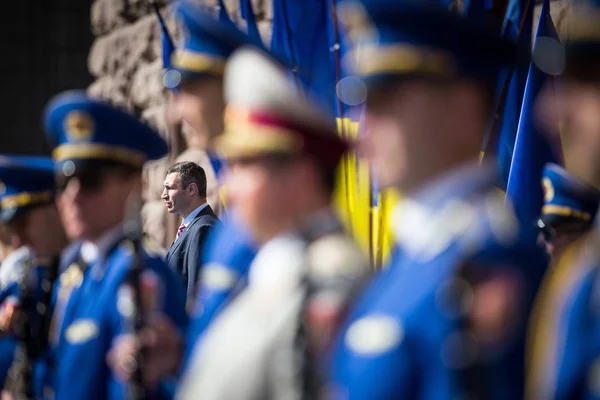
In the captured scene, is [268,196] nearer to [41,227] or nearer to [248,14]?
[41,227]

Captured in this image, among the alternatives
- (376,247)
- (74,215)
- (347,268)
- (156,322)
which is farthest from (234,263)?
(376,247)

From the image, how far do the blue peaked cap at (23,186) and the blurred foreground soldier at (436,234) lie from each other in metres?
1.36

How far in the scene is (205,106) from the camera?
215 centimetres

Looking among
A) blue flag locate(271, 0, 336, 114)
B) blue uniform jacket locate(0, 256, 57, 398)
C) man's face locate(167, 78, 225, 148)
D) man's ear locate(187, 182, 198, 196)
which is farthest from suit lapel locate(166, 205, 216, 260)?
man's face locate(167, 78, 225, 148)

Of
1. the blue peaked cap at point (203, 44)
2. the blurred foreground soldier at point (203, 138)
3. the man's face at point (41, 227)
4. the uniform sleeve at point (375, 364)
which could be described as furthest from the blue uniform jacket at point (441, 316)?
the man's face at point (41, 227)

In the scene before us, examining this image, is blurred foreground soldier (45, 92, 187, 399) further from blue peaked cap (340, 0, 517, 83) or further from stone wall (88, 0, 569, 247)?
stone wall (88, 0, 569, 247)

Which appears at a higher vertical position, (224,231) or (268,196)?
(268,196)

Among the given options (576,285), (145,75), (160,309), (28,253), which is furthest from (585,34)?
(145,75)

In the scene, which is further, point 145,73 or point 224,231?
point 145,73

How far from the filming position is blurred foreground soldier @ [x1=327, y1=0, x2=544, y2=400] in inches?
Answer: 54.5

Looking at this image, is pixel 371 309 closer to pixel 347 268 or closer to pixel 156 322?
pixel 347 268

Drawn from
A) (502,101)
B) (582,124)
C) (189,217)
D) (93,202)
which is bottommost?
(189,217)

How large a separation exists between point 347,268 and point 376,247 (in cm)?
204

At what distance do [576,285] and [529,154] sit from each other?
201 centimetres
